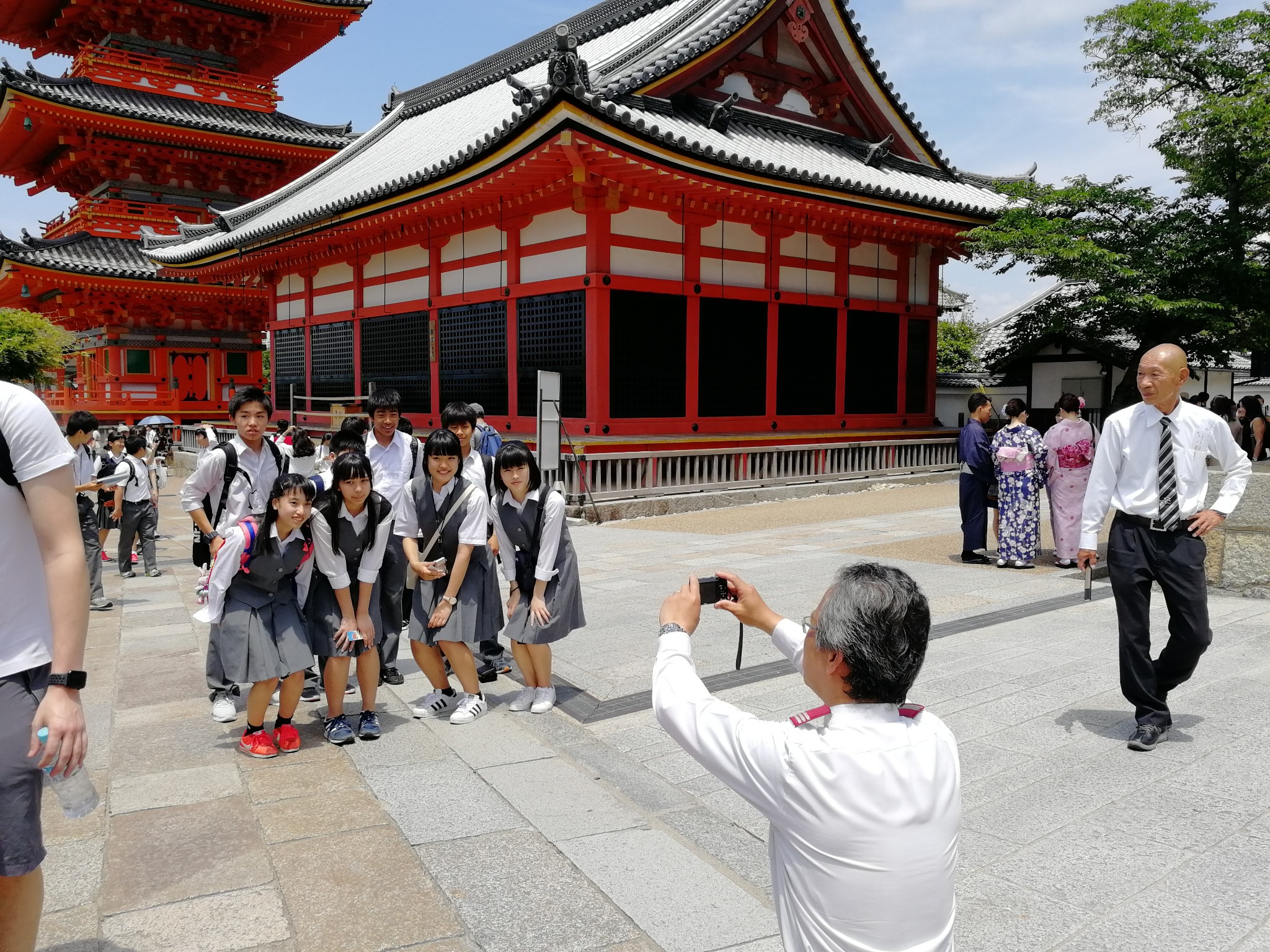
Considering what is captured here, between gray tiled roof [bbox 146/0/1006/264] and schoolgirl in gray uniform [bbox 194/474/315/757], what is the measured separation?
7859 mm

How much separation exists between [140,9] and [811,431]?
20.3m

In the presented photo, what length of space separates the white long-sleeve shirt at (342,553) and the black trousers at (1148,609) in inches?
137

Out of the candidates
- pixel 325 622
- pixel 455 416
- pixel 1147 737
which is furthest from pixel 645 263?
pixel 1147 737

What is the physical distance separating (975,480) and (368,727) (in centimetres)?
682

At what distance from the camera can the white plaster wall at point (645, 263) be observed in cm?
1323

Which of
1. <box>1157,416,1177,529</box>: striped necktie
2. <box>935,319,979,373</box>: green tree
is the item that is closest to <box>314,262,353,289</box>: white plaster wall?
Answer: <box>1157,416,1177,529</box>: striped necktie

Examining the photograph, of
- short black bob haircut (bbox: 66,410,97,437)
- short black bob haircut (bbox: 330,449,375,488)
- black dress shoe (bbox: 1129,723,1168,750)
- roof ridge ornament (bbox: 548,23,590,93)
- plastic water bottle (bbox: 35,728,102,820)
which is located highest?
roof ridge ornament (bbox: 548,23,590,93)

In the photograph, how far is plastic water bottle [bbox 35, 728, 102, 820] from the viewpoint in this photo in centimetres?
218

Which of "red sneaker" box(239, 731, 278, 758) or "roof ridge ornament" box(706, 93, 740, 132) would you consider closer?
"red sneaker" box(239, 731, 278, 758)

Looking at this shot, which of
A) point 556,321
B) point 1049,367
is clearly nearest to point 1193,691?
point 556,321

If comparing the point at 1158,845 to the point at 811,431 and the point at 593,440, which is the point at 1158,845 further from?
the point at 811,431

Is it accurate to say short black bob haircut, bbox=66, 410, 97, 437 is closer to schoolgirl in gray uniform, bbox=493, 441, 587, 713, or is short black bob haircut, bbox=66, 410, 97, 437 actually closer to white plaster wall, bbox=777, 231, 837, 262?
schoolgirl in gray uniform, bbox=493, 441, 587, 713

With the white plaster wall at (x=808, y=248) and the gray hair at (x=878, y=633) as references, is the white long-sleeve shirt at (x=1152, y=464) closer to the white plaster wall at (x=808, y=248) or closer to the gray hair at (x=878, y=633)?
the gray hair at (x=878, y=633)

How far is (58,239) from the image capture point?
22469mm
